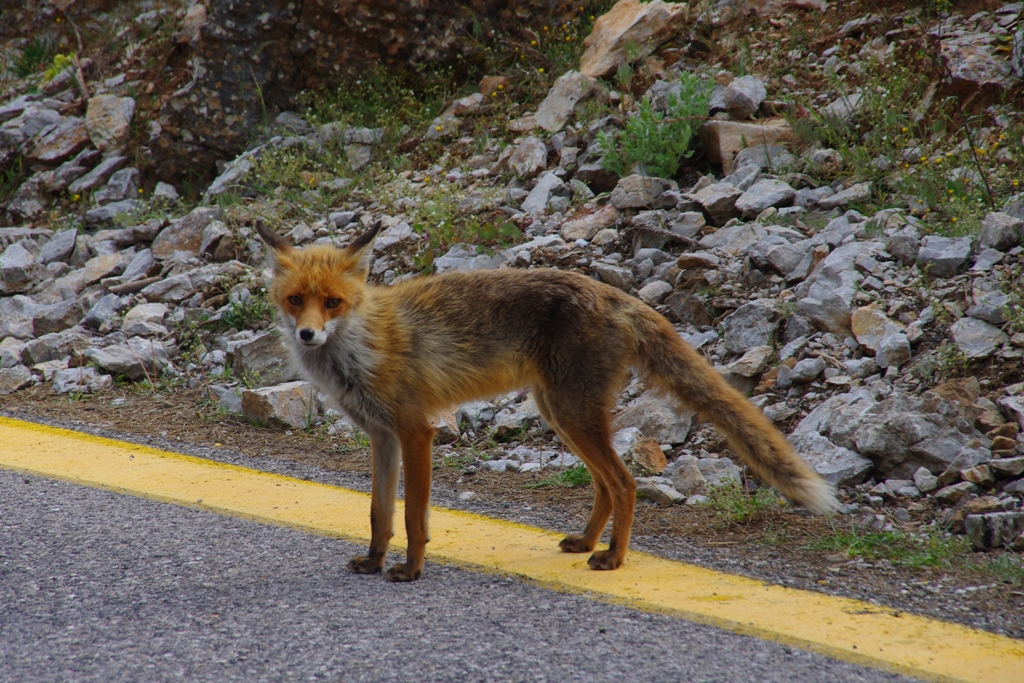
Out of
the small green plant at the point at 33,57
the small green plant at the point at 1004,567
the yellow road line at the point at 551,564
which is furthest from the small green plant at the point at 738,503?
the small green plant at the point at 33,57

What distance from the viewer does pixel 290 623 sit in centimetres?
338

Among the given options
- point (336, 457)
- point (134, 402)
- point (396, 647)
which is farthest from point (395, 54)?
point (396, 647)

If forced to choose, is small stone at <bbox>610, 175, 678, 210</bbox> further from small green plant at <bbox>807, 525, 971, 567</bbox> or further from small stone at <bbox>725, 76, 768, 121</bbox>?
small green plant at <bbox>807, 525, 971, 567</bbox>

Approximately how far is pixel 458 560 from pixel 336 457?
81.2 inches

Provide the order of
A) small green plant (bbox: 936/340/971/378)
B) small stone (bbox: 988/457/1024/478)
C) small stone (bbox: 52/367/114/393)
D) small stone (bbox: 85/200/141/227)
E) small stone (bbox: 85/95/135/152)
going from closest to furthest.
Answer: small stone (bbox: 988/457/1024/478), small green plant (bbox: 936/340/971/378), small stone (bbox: 52/367/114/393), small stone (bbox: 85/200/141/227), small stone (bbox: 85/95/135/152)

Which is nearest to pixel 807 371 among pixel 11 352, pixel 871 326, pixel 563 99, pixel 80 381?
pixel 871 326

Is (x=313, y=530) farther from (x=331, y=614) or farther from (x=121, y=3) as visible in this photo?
(x=121, y=3)

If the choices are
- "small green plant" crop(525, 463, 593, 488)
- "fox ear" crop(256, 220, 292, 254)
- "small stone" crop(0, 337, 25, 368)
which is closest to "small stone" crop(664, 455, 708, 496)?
"small green plant" crop(525, 463, 593, 488)

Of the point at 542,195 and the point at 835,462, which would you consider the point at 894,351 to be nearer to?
the point at 835,462

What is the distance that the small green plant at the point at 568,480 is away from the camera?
211 inches

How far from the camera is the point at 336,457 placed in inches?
236

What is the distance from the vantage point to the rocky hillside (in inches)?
208

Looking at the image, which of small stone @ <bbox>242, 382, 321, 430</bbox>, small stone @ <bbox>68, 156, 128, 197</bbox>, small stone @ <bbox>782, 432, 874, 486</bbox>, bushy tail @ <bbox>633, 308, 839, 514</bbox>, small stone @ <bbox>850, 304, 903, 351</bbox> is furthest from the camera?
small stone @ <bbox>68, 156, 128, 197</bbox>

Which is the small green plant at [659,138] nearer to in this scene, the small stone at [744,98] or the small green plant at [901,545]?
the small stone at [744,98]
